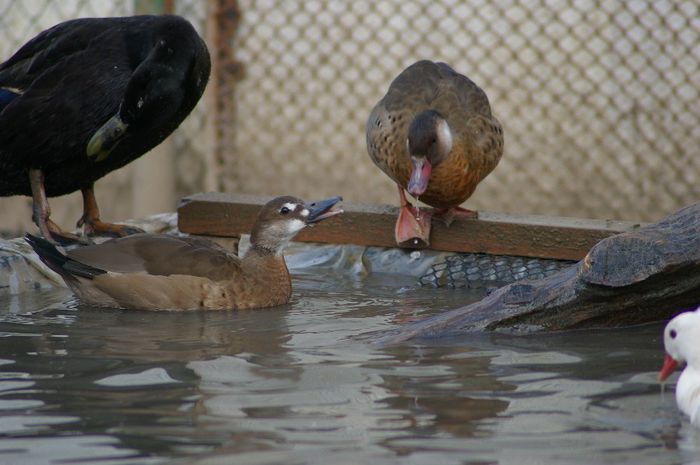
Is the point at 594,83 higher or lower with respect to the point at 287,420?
higher

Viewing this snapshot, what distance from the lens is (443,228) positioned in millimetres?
5938

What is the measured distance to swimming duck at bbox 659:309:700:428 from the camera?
335 cm

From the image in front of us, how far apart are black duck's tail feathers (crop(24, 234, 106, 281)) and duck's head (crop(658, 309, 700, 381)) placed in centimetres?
243

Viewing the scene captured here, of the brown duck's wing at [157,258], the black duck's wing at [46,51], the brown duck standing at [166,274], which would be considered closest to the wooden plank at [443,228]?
the brown duck standing at [166,274]

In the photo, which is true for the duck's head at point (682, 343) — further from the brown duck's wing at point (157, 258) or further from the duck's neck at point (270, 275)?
the brown duck's wing at point (157, 258)

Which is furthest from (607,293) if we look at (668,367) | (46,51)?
(46,51)

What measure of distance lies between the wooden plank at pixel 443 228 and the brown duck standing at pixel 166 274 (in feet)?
1.61

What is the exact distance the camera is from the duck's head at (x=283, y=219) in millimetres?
5633

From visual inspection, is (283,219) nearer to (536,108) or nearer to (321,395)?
(321,395)

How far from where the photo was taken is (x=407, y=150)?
6055 millimetres

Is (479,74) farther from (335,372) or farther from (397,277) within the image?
(335,372)

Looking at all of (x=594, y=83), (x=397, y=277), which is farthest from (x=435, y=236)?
(x=594, y=83)

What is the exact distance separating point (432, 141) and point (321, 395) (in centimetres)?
241

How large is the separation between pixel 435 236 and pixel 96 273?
5.13 ft
